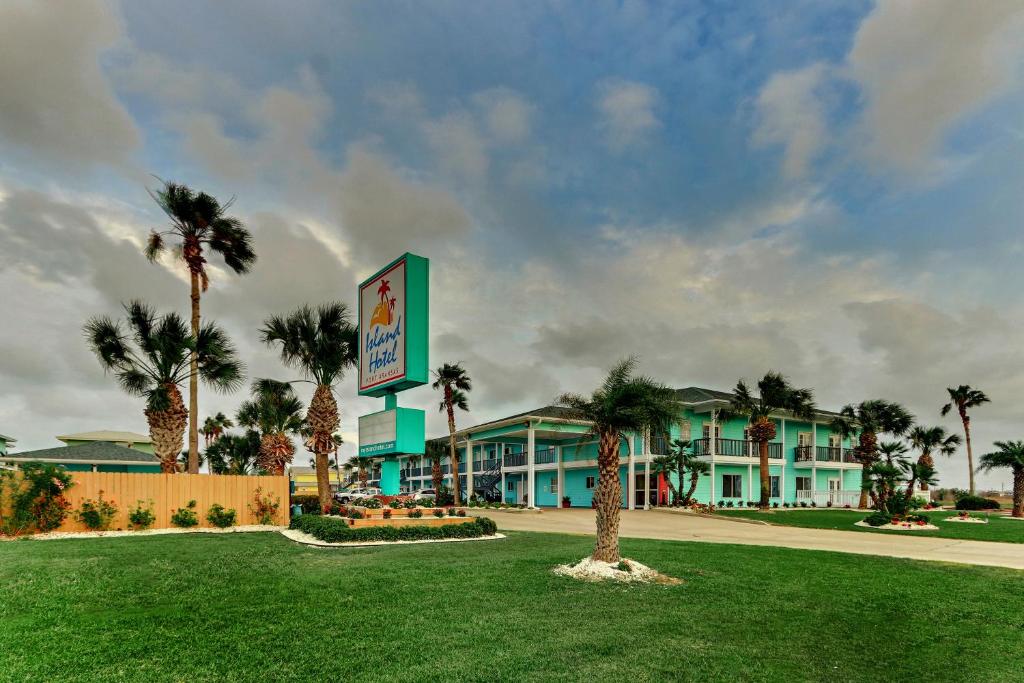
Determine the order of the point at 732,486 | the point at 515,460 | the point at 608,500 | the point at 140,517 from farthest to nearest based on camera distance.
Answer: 1. the point at 515,460
2. the point at 732,486
3. the point at 140,517
4. the point at 608,500

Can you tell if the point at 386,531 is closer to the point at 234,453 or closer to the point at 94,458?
the point at 94,458

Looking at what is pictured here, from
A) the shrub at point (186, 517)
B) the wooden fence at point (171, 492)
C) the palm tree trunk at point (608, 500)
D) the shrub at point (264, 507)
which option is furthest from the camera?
the shrub at point (264, 507)

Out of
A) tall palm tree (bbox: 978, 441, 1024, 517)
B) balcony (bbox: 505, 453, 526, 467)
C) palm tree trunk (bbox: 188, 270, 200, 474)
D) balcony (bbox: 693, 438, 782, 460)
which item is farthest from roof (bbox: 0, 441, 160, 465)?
tall palm tree (bbox: 978, 441, 1024, 517)

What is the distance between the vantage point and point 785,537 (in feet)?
67.4

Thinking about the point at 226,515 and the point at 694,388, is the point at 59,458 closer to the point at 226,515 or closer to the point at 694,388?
the point at 226,515

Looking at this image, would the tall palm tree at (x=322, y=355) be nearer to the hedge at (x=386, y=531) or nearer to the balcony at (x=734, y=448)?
the hedge at (x=386, y=531)

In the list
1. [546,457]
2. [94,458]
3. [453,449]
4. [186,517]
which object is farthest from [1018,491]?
[94,458]

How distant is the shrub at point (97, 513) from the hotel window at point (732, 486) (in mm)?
33645

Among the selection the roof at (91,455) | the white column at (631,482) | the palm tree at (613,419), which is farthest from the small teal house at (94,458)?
the palm tree at (613,419)

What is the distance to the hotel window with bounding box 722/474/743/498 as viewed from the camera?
129 ft

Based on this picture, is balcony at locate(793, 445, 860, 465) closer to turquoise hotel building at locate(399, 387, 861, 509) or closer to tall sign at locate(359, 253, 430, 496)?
turquoise hotel building at locate(399, 387, 861, 509)

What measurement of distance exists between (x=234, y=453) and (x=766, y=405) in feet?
133

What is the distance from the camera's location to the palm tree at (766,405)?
36750 millimetres

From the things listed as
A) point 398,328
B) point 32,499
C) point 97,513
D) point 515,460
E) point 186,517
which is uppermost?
point 398,328
